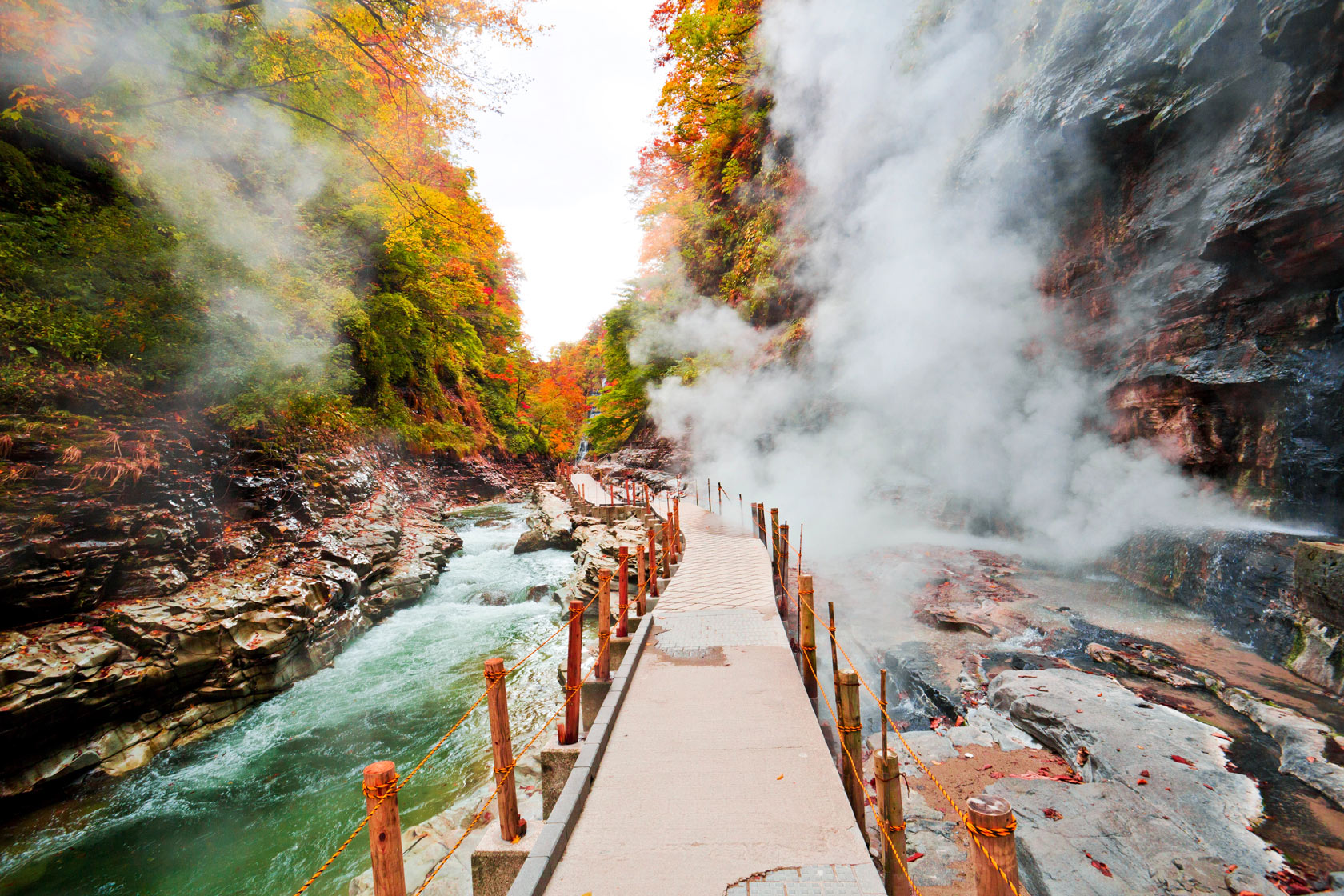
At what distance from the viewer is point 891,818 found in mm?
2420

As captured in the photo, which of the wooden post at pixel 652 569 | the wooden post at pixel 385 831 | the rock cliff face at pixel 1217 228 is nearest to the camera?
the wooden post at pixel 385 831

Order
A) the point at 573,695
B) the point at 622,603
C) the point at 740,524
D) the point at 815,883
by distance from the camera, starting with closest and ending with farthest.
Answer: the point at 815,883 → the point at 573,695 → the point at 622,603 → the point at 740,524

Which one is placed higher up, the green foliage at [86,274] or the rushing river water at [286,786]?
the green foliage at [86,274]

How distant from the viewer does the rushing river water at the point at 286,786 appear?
4320mm

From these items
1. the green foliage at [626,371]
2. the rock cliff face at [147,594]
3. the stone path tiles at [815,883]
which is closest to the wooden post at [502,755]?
the stone path tiles at [815,883]

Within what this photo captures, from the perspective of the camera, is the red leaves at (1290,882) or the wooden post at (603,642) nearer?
the red leaves at (1290,882)

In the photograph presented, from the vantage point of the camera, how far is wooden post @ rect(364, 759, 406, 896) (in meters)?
1.82

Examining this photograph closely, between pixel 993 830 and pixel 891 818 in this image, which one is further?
pixel 891 818

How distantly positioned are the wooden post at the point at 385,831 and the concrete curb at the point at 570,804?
51 centimetres

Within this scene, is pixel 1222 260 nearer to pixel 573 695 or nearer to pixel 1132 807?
pixel 1132 807

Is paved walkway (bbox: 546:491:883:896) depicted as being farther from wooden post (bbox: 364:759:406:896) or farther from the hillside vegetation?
the hillside vegetation

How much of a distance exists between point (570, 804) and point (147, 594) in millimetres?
7082

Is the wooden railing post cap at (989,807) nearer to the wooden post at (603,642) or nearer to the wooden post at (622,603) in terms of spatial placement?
the wooden post at (603,642)

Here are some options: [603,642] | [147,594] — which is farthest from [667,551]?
[147,594]
